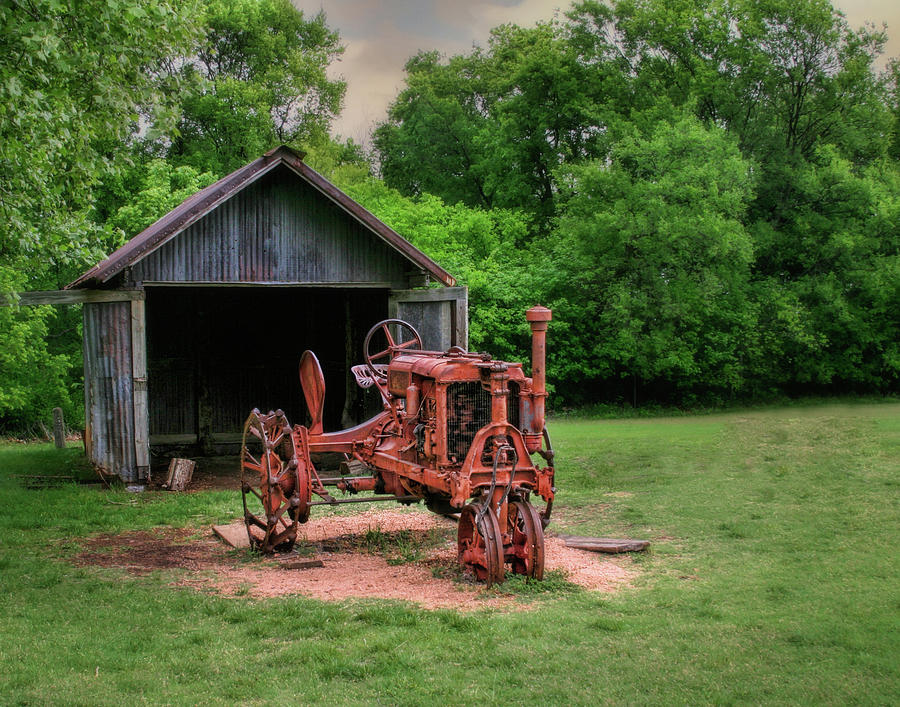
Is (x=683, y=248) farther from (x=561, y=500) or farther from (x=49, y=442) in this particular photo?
(x=49, y=442)

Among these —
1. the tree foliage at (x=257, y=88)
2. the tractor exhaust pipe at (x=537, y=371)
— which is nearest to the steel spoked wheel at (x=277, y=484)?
the tractor exhaust pipe at (x=537, y=371)

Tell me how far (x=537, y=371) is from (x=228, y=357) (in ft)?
41.2

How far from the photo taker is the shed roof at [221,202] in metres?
13.4

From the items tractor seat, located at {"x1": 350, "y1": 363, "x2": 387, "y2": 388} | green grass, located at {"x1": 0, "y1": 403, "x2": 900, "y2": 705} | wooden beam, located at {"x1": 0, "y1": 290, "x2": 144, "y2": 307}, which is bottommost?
green grass, located at {"x1": 0, "y1": 403, "x2": 900, "y2": 705}

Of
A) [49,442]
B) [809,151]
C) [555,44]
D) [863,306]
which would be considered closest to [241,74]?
[555,44]

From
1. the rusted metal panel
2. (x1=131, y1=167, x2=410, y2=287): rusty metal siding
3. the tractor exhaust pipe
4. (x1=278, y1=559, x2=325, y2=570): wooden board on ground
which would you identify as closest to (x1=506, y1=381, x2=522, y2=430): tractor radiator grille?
the tractor exhaust pipe

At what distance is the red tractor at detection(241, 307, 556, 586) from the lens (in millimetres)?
7934

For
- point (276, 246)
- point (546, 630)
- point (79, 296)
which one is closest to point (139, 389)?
point (79, 296)

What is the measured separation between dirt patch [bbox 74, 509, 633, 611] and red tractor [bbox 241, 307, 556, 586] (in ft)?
1.16

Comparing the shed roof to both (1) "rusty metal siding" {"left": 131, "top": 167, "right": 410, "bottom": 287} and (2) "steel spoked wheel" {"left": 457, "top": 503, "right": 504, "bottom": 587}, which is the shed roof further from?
(2) "steel spoked wheel" {"left": 457, "top": 503, "right": 504, "bottom": 587}

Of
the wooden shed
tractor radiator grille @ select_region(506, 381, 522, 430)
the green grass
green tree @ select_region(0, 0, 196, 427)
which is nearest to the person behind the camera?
the green grass

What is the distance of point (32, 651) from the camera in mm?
6082

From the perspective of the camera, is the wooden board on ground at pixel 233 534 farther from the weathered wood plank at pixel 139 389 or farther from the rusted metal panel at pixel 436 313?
the rusted metal panel at pixel 436 313

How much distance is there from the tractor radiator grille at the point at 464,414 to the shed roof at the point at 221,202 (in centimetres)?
613
